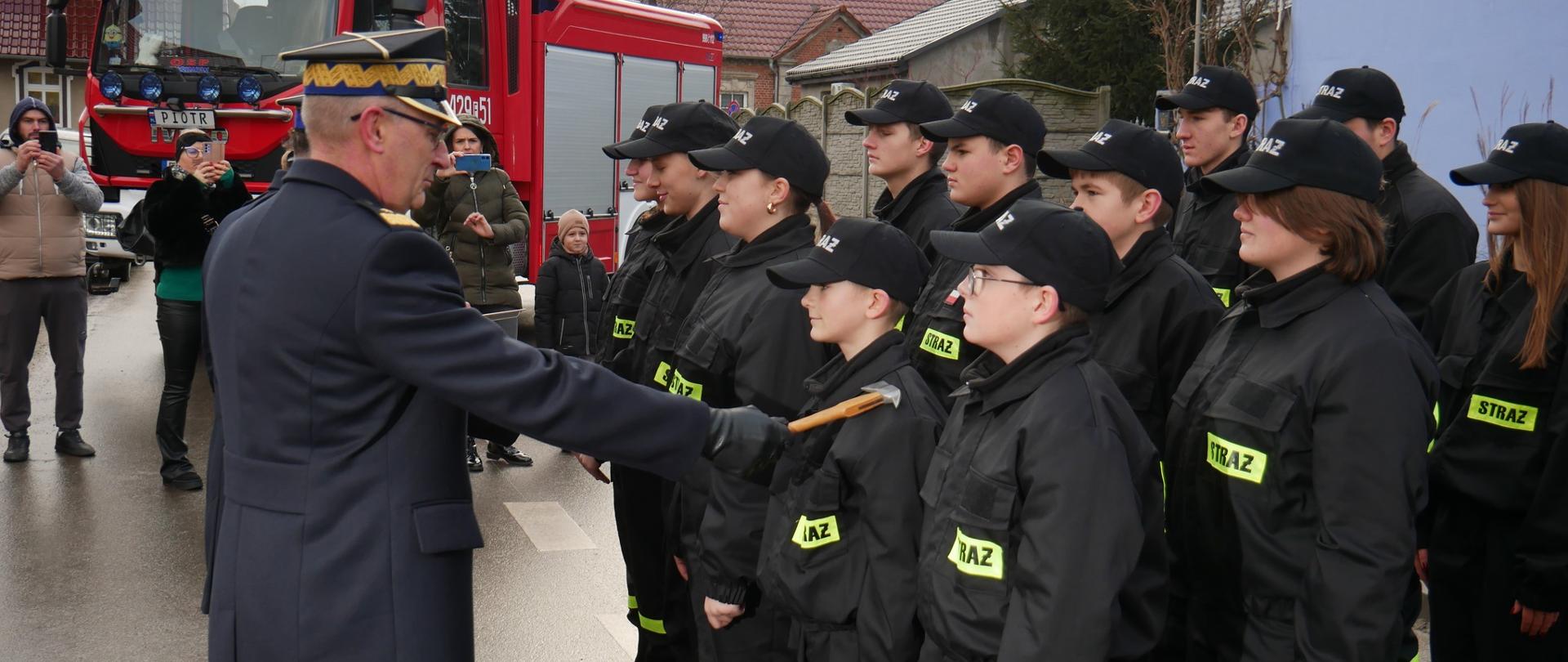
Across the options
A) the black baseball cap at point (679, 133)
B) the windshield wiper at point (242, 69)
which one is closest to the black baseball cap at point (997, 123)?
the black baseball cap at point (679, 133)

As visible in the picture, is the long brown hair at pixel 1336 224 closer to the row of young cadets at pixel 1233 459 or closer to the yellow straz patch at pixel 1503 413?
the row of young cadets at pixel 1233 459

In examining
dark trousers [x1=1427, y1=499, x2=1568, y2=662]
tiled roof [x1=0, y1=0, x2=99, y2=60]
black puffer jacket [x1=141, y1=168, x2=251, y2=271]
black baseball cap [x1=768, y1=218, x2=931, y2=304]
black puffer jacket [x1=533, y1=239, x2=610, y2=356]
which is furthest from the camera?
tiled roof [x1=0, y1=0, x2=99, y2=60]

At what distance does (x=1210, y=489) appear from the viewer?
3.22 meters

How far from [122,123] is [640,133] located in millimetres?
8236

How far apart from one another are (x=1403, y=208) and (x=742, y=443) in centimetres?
282

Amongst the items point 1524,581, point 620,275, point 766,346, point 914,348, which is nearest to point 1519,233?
point 1524,581

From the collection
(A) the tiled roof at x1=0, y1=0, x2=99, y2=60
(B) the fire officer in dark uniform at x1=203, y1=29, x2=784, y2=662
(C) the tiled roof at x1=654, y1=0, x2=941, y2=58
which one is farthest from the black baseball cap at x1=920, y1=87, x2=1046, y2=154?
(C) the tiled roof at x1=654, y1=0, x2=941, y2=58

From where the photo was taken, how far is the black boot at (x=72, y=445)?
8.76 m

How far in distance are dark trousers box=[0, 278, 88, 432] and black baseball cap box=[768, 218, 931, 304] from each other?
261 inches

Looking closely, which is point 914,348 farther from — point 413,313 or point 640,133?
point 413,313

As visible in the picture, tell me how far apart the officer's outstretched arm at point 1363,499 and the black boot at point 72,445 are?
7.97m

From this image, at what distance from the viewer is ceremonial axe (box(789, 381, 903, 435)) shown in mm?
3219

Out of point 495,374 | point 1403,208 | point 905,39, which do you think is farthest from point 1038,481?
point 905,39

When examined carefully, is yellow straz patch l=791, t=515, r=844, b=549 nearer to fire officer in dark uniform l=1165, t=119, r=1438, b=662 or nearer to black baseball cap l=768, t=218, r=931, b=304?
black baseball cap l=768, t=218, r=931, b=304
